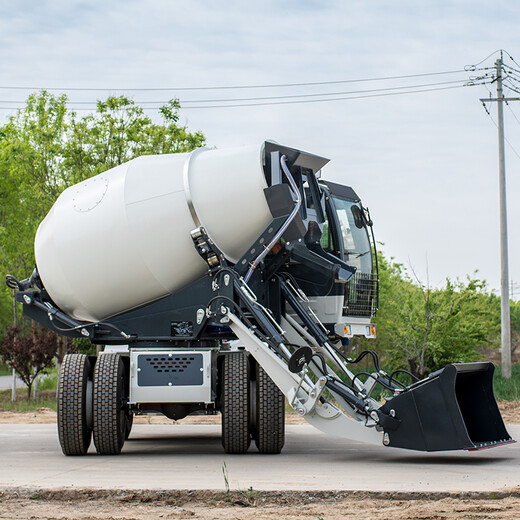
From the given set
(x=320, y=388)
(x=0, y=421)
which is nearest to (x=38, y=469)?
(x=320, y=388)

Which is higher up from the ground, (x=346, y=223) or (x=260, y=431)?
(x=346, y=223)

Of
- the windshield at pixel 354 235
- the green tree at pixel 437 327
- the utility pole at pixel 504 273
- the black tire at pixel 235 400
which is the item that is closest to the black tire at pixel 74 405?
the black tire at pixel 235 400

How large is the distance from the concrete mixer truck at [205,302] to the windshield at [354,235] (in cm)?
94

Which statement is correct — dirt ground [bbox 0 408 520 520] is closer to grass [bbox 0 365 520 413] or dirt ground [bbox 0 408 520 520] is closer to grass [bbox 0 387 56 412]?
grass [bbox 0 365 520 413]

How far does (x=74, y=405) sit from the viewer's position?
9.84 meters

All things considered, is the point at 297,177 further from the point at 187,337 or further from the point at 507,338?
the point at 507,338

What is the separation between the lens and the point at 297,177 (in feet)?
34.1

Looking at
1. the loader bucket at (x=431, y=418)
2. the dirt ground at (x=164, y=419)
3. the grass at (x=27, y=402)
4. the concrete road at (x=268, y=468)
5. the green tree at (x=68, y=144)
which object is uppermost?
the green tree at (x=68, y=144)

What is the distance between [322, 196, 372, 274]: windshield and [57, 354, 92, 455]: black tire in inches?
141

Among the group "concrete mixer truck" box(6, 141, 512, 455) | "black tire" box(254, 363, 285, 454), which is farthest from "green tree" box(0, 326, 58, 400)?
"black tire" box(254, 363, 285, 454)

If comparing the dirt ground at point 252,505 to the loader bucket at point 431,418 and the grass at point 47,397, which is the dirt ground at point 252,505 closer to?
the loader bucket at point 431,418

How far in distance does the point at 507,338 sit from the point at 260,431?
20777 mm

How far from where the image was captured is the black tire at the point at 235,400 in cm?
970

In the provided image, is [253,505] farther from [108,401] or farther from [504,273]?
[504,273]
